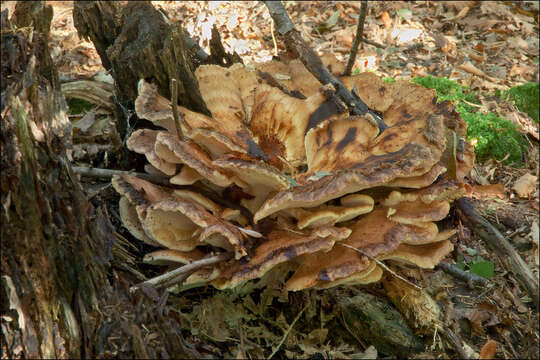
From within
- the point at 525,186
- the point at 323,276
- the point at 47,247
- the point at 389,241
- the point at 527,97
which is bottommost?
the point at 525,186

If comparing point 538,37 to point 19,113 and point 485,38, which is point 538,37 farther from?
point 19,113

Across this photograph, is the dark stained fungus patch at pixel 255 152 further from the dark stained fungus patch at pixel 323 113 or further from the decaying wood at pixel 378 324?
the decaying wood at pixel 378 324

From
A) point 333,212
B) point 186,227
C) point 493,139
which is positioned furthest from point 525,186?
point 186,227

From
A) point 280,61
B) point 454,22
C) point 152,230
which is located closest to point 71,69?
point 280,61

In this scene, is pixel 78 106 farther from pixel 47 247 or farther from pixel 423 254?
pixel 423 254

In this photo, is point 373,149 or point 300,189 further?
point 373,149

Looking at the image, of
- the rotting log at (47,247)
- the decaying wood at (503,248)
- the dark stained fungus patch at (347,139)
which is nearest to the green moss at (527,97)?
the decaying wood at (503,248)
